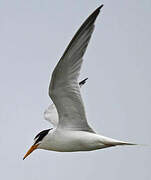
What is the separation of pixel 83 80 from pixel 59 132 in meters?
3.88

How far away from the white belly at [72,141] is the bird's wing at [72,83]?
14 centimetres

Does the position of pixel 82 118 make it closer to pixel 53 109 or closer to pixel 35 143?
pixel 35 143

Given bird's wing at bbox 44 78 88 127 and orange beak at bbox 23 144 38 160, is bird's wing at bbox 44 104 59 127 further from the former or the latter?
orange beak at bbox 23 144 38 160

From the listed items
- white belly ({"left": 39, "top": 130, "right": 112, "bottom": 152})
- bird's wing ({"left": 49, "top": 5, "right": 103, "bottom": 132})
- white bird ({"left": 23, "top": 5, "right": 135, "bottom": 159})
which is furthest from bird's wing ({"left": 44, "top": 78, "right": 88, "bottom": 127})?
bird's wing ({"left": 49, "top": 5, "right": 103, "bottom": 132})

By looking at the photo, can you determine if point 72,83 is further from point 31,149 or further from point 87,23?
point 31,149

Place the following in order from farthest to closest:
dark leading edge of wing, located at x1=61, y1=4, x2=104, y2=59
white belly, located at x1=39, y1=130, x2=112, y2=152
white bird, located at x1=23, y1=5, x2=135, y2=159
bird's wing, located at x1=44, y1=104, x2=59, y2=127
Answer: bird's wing, located at x1=44, y1=104, x2=59, y2=127 < white belly, located at x1=39, y1=130, x2=112, y2=152 < white bird, located at x1=23, y1=5, x2=135, y2=159 < dark leading edge of wing, located at x1=61, y1=4, x2=104, y2=59

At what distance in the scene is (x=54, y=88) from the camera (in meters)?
7.31

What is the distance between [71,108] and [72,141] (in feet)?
1.84

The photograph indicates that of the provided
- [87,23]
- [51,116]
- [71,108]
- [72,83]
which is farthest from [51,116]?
[87,23]

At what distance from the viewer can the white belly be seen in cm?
757

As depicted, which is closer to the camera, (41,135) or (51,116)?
(41,135)

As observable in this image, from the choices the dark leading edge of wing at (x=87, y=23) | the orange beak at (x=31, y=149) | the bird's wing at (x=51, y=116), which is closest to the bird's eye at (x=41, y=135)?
the orange beak at (x=31, y=149)

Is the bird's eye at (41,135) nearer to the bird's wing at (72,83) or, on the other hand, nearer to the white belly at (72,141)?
the white belly at (72,141)

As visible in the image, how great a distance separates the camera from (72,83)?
23.9ft
